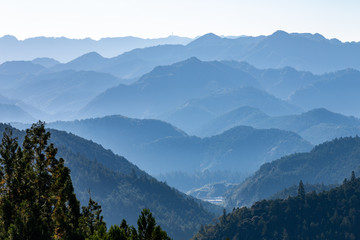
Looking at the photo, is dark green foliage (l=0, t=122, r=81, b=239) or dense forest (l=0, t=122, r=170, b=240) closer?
dark green foliage (l=0, t=122, r=81, b=239)

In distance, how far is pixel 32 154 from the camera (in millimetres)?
70688

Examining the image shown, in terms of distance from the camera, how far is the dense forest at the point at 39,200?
57.5 meters

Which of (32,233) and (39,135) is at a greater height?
(39,135)

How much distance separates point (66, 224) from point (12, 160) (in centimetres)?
1401

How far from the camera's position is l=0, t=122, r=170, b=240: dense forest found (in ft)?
188

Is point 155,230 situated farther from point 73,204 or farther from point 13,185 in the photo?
point 13,185

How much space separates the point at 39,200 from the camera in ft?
223

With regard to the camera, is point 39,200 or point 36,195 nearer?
point 36,195

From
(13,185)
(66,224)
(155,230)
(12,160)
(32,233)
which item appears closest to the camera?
(155,230)

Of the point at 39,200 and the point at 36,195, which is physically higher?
the point at 36,195

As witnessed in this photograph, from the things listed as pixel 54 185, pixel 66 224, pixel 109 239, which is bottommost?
pixel 109 239

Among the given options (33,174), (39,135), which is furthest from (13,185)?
(39,135)

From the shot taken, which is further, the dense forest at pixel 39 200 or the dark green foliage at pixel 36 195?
the dense forest at pixel 39 200

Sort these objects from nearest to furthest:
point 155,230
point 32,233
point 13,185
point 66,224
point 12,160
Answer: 1. point 155,230
2. point 32,233
3. point 66,224
4. point 13,185
5. point 12,160
